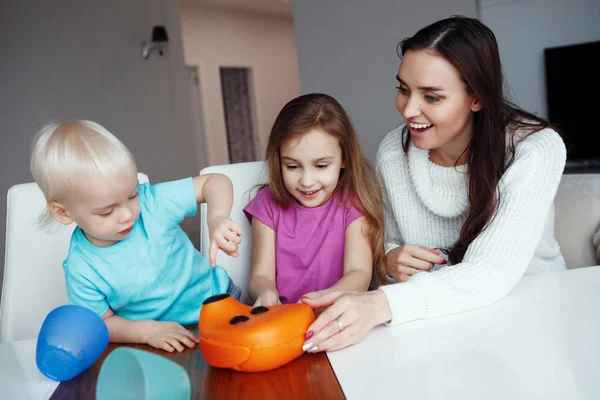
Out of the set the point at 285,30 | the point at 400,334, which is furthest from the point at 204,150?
the point at 400,334

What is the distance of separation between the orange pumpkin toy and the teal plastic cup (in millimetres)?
88

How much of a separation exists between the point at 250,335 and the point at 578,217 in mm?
1109

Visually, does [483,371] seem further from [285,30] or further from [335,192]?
[285,30]

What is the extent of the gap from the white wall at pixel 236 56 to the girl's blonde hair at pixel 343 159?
710 cm

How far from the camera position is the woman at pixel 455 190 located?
35.2 inches

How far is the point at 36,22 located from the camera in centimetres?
425

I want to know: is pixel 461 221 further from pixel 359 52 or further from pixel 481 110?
pixel 359 52

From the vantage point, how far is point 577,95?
13.1 feet

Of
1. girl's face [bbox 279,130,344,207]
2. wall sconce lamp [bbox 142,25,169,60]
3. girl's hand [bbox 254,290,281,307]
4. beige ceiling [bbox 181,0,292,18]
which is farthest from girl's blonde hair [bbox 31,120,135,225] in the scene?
beige ceiling [bbox 181,0,292,18]

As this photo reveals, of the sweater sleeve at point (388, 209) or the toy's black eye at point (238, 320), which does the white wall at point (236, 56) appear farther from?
the toy's black eye at point (238, 320)

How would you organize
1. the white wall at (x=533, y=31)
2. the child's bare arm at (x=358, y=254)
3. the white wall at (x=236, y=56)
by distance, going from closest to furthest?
the child's bare arm at (x=358, y=254) < the white wall at (x=533, y=31) < the white wall at (x=236, y=56)

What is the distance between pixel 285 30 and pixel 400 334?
9901mm

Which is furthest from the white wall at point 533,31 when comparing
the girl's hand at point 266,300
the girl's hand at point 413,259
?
the girl's hand at point 266,300

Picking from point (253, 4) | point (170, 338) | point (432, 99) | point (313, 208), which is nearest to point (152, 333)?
point (170, 338)
